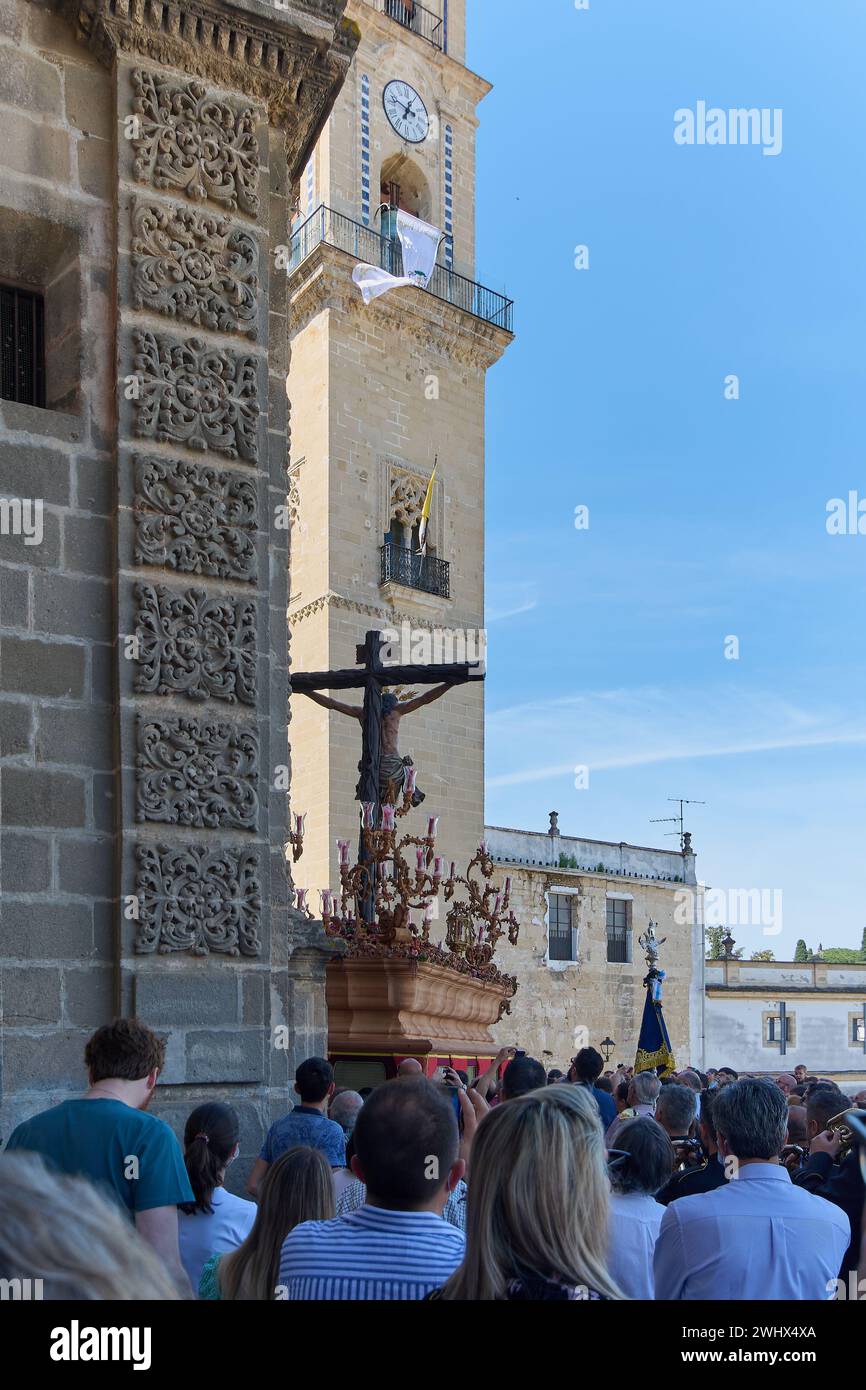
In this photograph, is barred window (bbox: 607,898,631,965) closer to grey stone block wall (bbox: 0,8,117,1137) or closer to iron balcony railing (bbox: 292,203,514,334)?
iron balcony railing (bbox: 292,203,514,334)

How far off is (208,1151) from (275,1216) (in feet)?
2.91

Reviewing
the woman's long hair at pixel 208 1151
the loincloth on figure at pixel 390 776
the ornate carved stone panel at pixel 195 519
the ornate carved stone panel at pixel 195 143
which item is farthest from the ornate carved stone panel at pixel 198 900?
the loincloth on figure at pixel 390 776

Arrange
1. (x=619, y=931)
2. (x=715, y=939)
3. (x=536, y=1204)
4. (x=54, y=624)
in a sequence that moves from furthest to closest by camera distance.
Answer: (x=715, y=939)
(x=619, y=931)
(x=54, y=624)
(x=536, y=1204)

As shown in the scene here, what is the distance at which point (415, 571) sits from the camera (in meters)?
25.5

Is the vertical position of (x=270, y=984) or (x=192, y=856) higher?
(x=192, y=856)

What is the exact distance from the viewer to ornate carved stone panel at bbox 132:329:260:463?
6410mm

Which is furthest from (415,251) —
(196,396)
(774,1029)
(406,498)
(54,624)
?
(774,1029)

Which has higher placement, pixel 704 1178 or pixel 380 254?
pixel 380 254

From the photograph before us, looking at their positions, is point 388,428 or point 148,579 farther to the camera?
point 388,428

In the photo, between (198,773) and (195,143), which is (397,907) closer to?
(198,773)

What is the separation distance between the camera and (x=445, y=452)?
26.7 metres
